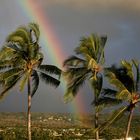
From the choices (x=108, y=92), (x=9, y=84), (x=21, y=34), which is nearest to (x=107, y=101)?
(x=108, y=92)

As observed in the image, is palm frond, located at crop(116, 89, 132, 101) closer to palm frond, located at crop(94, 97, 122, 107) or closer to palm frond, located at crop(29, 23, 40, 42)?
palm frond, located at crop(94, 97, 122, 107)

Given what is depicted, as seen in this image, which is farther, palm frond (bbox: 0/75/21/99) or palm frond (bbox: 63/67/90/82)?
palm frond (bbox: 63/67/90/82)

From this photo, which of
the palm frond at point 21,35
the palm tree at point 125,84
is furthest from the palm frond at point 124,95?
the palm frond at point 21,35

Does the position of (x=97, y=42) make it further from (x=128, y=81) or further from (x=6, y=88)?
(x=6, y=88)

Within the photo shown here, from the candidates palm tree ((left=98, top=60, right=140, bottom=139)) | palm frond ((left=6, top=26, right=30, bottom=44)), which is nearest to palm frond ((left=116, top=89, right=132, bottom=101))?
palm tree ((left=98, top=60, right=140, bottom=139))

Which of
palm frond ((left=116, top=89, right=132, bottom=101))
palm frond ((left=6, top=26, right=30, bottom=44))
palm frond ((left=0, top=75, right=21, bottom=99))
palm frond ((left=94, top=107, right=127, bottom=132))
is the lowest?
palm frond ((left=94, top=107, right=127, bottom=132))

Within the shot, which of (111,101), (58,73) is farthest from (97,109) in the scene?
(58,73)

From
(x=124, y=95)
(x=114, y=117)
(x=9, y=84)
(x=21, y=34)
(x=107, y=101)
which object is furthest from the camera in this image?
(x=21, y=34)

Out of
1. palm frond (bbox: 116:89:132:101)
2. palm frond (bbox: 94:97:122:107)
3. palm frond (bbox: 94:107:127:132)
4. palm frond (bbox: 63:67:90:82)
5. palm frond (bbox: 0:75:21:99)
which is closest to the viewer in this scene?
palm frond (bbox: 116:89:132:101)

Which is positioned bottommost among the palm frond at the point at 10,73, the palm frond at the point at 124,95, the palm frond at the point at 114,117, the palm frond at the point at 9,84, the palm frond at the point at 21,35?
the palm frond at the point at 114,117

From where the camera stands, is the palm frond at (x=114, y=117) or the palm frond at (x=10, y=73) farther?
the palm frond at (x=10, y=73)

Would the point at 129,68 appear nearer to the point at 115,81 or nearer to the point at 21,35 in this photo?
the point at 115,81

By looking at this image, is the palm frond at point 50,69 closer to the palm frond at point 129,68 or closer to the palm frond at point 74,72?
the palm frond at point 74,72

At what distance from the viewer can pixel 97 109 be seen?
5022 cm
